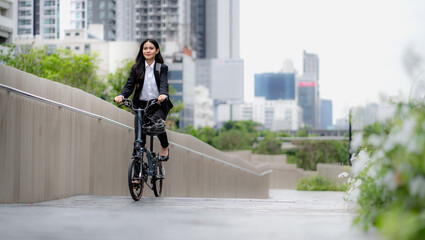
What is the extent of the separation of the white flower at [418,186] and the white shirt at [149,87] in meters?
5.52

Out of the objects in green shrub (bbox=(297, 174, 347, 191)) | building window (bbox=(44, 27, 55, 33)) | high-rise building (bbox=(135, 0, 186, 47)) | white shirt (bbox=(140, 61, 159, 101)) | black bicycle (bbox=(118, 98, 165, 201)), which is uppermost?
high-rise building (bbox=(135, 0, 186, 47))

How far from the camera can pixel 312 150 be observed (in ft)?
282

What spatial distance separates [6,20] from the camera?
214 feet

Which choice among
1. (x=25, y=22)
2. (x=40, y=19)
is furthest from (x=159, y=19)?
(x=25, y=22)

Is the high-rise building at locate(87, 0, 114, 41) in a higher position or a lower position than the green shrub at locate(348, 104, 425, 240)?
higher

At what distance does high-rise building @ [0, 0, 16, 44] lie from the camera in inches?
2535

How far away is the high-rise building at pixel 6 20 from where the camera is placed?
64387 mm

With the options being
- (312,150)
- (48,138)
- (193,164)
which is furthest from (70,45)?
(48,138)

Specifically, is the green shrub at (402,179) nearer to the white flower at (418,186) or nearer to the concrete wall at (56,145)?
the white flower at (418,186)

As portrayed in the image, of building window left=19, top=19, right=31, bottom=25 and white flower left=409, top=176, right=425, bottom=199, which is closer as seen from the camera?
white flower left=409, top=176, right=425, bottom=199

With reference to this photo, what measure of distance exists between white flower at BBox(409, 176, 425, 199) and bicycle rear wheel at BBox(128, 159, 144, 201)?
478 cm

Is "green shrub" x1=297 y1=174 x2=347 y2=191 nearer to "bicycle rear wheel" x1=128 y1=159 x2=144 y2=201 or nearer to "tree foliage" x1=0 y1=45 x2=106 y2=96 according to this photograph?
"tree foliage" x1=0 y1=45 x2=106 y2=96

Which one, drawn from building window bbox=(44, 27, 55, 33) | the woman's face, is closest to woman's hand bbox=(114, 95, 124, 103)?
the woman's face

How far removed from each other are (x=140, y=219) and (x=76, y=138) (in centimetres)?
358
